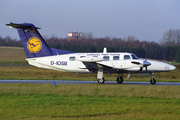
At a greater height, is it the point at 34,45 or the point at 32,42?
the point at 32,42

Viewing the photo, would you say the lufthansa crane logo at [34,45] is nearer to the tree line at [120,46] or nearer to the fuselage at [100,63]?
the fuselage at [100,63]

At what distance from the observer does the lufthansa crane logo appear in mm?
22469

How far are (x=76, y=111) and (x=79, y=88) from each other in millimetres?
5899

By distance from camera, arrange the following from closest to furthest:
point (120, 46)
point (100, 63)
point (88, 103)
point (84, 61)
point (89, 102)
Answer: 1. point (88, 103)
2. point (89, 102)
3. point (84, 61)
4. point (100, 63)
5. point (120, 46)

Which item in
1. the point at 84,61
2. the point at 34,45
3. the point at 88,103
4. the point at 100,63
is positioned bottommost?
the point at 88,103

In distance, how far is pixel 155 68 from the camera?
21.2 metres

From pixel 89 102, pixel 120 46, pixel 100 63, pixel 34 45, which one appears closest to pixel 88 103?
pixel 89 102

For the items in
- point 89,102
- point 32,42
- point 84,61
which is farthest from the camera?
point 32,42

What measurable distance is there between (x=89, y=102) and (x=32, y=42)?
10.7m

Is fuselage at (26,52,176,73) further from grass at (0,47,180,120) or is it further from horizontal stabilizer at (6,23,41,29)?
grass at (0,47,180,120)

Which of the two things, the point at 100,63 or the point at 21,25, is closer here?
the point at 100,63

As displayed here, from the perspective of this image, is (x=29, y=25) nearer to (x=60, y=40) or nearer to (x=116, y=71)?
(x=116, y=71)

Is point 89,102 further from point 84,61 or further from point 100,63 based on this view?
point 100,63

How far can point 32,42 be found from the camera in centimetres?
2253
